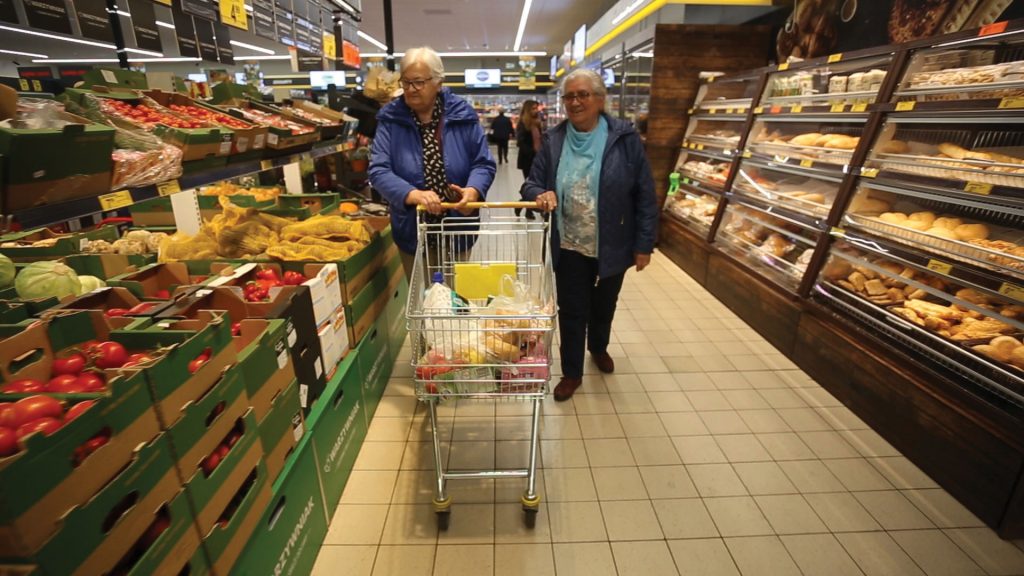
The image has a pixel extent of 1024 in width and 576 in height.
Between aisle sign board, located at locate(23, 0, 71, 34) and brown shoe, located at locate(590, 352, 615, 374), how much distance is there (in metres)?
3.21

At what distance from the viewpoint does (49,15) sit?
2002 mm

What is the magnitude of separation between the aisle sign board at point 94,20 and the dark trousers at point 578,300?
8.57ft

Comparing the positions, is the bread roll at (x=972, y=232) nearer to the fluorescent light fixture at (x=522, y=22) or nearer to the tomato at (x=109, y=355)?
the tomato at (x=109, y=355)

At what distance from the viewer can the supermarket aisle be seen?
1.94 m

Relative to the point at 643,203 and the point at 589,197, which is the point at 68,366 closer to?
the point at 589,197

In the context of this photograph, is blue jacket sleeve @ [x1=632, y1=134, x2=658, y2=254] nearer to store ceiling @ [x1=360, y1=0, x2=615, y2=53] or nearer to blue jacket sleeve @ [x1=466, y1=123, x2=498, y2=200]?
blue jacket sleeve @ [x1=466, y1=123, x2=498, y2=200]

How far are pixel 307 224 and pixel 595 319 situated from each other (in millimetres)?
1830

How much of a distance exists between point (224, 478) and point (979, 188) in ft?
10.9

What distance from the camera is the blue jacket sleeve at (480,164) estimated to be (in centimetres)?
268

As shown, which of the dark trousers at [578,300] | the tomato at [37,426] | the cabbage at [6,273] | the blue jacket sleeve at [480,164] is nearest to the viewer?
the tomato at [37,426]

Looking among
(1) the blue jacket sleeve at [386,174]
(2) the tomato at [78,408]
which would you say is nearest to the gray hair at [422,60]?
(1) the blue jacket sleeve at [386,174]

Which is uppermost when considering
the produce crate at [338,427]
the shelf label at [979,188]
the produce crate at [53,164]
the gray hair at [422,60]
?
the gray hair at [422,60]

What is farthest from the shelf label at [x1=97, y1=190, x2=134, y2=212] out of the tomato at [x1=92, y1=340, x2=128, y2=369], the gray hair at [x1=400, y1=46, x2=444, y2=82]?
the gray hair at [x1=400, y1=46, x2=444, y2=82]

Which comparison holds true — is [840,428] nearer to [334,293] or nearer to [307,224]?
[334,293]
